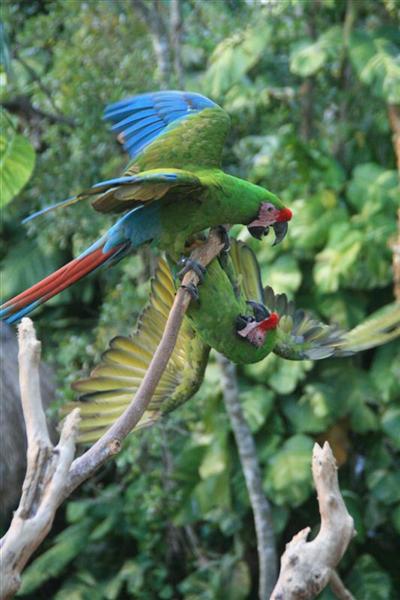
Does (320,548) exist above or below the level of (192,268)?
below

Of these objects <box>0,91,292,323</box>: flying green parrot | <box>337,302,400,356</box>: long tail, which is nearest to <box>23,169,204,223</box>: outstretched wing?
<box>0,91,292,323</box>: flying green parrot

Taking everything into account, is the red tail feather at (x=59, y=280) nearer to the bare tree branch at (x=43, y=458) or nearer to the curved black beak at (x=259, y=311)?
the bare tree branch at (x=43, y=458)

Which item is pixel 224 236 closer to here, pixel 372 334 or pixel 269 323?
pixel 269 323

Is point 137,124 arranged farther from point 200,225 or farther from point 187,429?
point 187,429

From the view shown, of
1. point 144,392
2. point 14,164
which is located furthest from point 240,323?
point 14,164

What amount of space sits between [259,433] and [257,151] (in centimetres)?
111

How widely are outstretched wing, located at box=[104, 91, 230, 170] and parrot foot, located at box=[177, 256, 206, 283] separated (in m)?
0.18

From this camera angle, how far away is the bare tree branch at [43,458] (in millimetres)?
1481

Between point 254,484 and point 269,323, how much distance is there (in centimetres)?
175

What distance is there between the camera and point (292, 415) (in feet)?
12.8

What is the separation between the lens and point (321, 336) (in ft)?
6.81

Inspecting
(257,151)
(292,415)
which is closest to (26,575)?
(292,415)

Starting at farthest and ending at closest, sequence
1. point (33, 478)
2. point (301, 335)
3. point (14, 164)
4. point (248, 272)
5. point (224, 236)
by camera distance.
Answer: point (14, 164) → point (248, 272) → point (301, 335) → point (224, 236) → point (33, 478)

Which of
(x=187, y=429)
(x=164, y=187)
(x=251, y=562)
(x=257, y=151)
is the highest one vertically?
(x=164, y=187)
